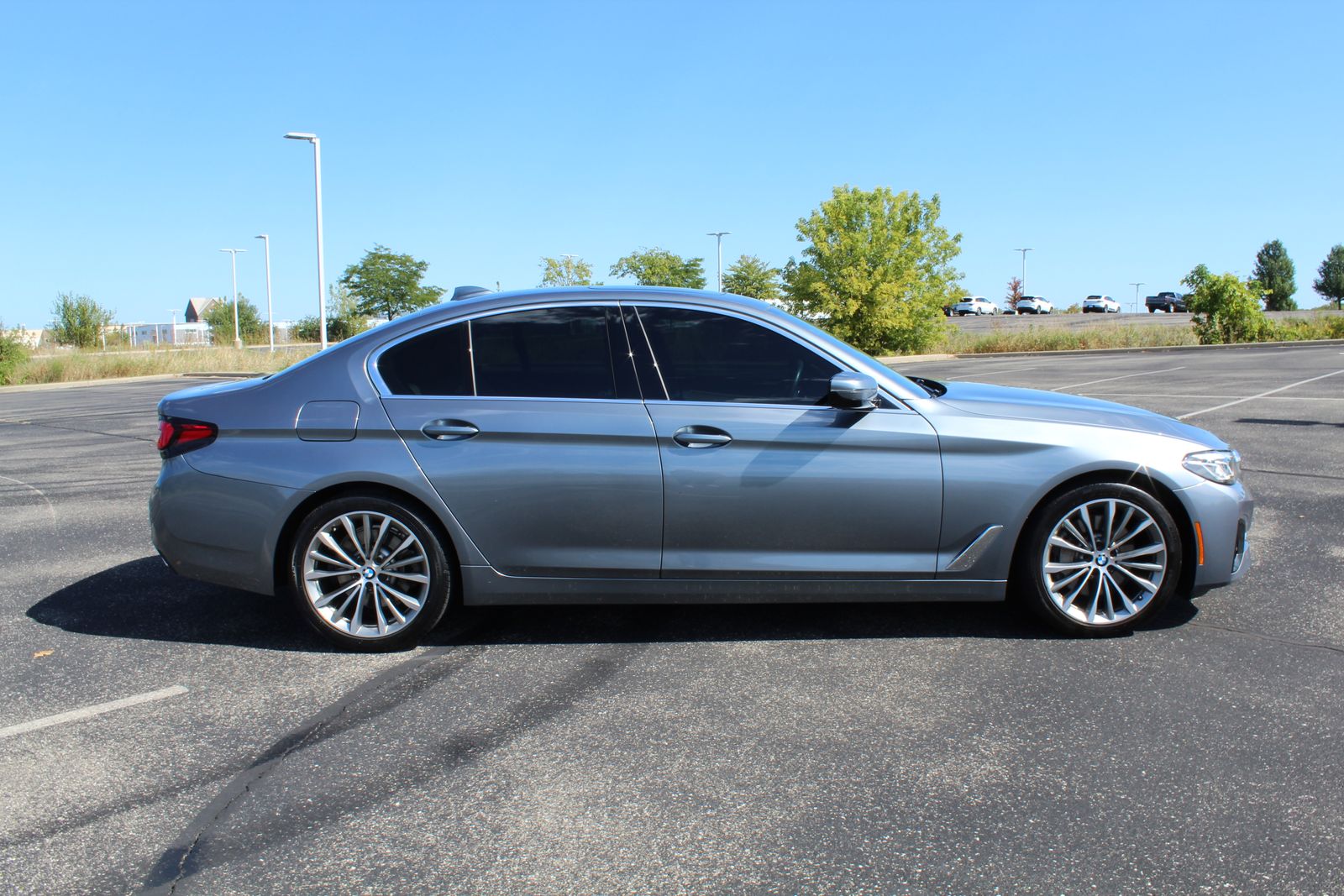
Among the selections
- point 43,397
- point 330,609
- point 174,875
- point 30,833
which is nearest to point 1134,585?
point 330,609

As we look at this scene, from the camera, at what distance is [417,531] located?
15.1 feet

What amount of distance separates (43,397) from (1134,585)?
91.3 feet

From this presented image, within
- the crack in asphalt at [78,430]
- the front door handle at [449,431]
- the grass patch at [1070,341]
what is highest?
the grass patch at [1070,341]

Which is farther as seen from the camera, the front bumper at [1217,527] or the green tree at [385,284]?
the green tree at [385,284]

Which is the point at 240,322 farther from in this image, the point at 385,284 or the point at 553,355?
the point at 553,355

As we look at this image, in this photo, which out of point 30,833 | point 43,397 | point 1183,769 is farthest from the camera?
point 43,397

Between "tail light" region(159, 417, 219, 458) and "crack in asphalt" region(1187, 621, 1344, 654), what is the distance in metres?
4.64

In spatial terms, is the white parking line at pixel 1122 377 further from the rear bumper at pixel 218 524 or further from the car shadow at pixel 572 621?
the rear bumper at pixel 218 524

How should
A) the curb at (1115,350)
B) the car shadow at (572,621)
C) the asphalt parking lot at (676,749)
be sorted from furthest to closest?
the curb at (1115,350), the car shadow at (572,621), the asphalt parking lot at (676,749)

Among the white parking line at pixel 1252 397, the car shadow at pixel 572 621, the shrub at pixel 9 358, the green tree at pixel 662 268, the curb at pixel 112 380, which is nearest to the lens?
the car shadow at pixel 572 621

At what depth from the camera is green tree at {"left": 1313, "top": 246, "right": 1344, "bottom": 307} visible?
79.1 meters

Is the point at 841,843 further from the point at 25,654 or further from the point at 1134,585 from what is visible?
the point at 25,654

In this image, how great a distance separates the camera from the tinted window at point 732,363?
4.62 metres

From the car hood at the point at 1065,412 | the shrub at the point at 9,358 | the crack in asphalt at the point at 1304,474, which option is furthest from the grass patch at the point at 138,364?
the car hood at the point at 1065,412
